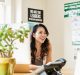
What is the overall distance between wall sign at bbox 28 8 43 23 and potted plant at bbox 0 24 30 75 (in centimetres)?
228

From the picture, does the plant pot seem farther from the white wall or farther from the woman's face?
the white wall

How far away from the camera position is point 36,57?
3.11 metres

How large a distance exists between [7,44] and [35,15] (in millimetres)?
2407

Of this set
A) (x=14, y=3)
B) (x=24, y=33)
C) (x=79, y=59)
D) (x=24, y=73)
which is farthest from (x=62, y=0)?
(x=79, y=59)

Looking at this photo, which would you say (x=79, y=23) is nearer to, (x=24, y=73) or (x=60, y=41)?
(x=60, y=41)

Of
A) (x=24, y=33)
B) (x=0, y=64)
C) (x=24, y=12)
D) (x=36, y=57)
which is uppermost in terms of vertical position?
(x=24, y=12)

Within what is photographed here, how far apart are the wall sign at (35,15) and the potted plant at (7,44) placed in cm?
228

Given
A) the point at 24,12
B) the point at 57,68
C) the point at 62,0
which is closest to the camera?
the point at 57,68

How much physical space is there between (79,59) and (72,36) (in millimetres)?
2582

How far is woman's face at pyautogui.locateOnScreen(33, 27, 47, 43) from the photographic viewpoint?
319 centimetres

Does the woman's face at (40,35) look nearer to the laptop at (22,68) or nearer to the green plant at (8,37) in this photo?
the laptop at (22,68)

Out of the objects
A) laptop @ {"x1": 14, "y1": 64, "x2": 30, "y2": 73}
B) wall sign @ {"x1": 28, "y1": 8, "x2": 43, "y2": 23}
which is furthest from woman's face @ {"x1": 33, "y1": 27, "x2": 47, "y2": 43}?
laptop @ {"x1": 14, "y1": 64, "x2": 30, "y2": 73}

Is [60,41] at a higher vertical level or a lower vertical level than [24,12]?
lower

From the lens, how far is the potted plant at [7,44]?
130 cm
